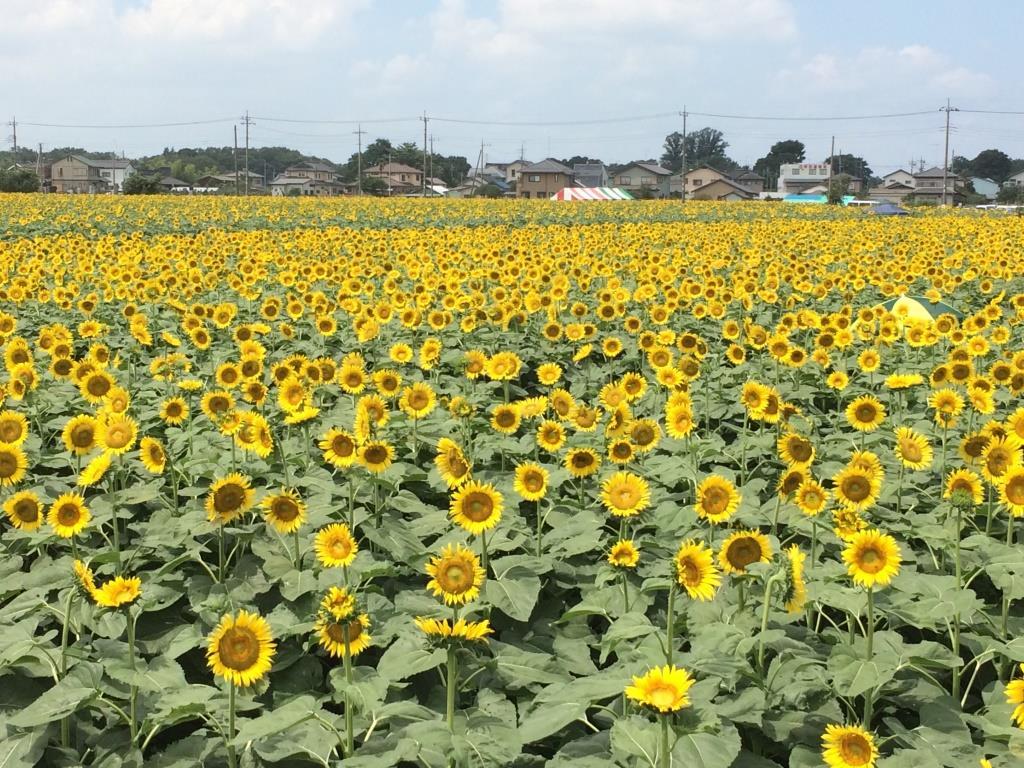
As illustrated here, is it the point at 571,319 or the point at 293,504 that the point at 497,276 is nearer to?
the point at 571,319

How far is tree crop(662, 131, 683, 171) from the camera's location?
632 ft

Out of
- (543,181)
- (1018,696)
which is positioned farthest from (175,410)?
(543,181)

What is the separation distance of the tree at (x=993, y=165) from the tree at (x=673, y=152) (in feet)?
185

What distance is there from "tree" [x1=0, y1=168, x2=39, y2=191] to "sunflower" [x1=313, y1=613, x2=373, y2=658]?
229ft

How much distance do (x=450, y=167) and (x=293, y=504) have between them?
486 feet

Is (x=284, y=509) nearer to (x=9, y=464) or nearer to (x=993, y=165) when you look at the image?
(x=9, y=464)

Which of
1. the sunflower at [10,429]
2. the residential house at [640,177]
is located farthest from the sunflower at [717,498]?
the residential house at [640,177]

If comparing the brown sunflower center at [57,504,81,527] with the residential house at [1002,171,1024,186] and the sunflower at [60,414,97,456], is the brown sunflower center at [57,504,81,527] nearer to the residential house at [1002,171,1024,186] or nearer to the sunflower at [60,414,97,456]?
the sunflower at [60,414,97,456]

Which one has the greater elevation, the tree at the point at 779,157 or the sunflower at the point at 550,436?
the tree at the point at 779,157

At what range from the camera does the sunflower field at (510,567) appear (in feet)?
9.22

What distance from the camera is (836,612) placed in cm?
393

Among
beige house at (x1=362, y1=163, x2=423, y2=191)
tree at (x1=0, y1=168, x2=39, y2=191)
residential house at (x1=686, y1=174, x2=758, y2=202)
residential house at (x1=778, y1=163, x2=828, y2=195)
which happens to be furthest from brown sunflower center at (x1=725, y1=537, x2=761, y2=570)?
residential house at (x1=778, y1=163, x2=828, y2=195)

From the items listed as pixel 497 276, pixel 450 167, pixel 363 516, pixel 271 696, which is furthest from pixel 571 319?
pixel 450 167

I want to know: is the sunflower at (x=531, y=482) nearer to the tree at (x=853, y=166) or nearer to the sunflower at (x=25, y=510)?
the sunflower at (x=25, y=510)
